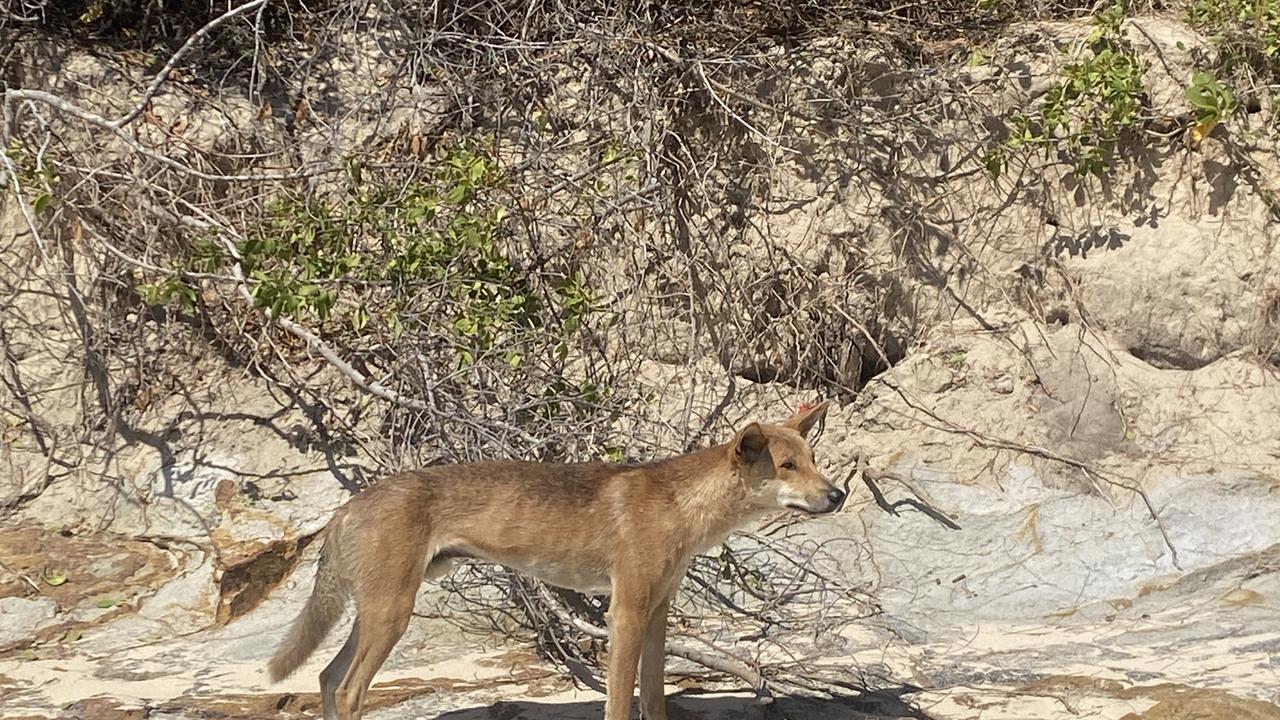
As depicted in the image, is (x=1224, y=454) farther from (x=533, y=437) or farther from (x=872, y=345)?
(x=533, y=437)

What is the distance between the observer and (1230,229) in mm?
10305

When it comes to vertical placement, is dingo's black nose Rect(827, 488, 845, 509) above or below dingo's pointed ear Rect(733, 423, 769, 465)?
below

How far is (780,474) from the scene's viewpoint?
7.56 meters

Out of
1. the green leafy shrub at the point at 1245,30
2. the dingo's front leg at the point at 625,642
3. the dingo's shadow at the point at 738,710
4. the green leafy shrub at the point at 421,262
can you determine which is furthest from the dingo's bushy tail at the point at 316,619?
the green leafy shrub at the point at 1245,30

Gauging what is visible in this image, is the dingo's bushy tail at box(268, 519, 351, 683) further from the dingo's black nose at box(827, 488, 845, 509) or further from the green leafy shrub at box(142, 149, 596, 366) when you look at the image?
the dingo's black nose at box(827, 488, 845, 509)

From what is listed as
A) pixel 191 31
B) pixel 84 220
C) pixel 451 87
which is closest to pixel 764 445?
pixel 451 87

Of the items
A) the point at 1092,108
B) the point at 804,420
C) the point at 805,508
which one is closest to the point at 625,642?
the point at 805,508

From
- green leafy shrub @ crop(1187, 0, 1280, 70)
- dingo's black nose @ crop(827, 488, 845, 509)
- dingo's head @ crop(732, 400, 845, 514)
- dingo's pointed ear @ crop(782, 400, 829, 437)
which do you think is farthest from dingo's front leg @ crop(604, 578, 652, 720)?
green leafy shrub @ crop(1187, 0, 1280, 70)

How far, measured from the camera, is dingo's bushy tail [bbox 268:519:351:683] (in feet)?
23.3

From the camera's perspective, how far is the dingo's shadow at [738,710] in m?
7.64

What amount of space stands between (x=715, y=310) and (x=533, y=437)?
2.68m

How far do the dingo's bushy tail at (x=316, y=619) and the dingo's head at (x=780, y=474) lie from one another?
81.7 inches

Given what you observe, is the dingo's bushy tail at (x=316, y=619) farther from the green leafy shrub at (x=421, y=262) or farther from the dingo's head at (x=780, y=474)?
the dingo's head at (x=780, y=474)

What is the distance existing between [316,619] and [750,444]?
2.31 m
